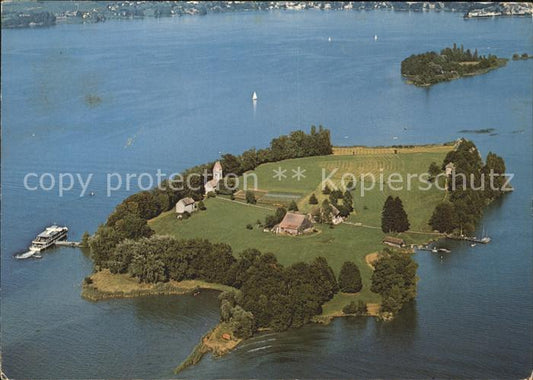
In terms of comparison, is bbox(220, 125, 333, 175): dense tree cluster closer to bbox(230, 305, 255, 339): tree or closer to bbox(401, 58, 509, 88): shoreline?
bbox(230, 305, 255, 339): tree

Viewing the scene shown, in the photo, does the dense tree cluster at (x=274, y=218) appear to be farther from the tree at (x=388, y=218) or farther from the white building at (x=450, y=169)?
the white building at (x=450, y=169)

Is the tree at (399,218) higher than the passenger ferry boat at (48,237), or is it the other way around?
the tree at (399,218)

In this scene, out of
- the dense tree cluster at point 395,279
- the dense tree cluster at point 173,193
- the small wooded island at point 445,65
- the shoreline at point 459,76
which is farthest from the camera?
the small wooded island at point 445,65

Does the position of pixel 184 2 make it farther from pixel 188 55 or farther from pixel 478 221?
pixel 478 221

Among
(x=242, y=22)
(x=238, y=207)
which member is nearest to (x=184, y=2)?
(x=242, y=22)

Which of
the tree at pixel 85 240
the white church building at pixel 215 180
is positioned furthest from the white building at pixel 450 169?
the tree at pixel 85 240

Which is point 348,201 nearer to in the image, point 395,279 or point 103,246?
point 395,279

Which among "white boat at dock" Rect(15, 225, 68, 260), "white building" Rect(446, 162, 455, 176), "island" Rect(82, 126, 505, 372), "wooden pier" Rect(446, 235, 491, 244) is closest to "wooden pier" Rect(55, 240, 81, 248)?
"white boat at dock" Rect(15, 225, 68, 260)
